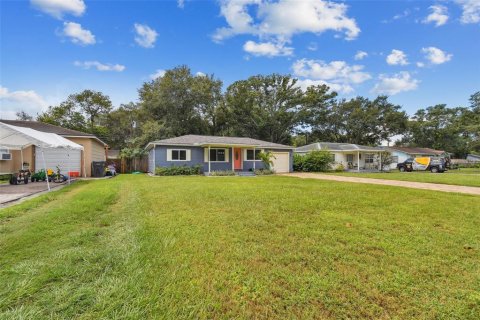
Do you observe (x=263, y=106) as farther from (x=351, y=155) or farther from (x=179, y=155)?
(x=179, y=155)

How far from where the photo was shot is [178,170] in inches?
709

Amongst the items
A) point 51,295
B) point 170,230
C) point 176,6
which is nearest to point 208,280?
point 51,295

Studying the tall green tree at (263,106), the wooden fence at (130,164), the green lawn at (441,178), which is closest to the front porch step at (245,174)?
the green lawn at (441,178)

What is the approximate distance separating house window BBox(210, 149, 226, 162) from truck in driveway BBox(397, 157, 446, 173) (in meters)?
21.0

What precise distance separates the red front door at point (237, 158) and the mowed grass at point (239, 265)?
15.1 metres

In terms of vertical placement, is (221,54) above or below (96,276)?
Result: above

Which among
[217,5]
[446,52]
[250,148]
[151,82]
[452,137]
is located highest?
[151,82]

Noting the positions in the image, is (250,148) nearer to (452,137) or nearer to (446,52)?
(446,52)

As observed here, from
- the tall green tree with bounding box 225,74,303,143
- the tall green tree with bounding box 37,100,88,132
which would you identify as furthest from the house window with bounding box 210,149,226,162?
the tall green tree with bounding box 37,100,88,132

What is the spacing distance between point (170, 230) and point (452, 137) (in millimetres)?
58109

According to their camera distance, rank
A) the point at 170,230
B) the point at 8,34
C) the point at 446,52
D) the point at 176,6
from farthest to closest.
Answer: the point at 446,52, the point at 176,6, the point at 8,34, the point at 170,230

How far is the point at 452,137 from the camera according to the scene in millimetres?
45031

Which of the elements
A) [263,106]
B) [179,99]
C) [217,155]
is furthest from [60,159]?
[263,106]

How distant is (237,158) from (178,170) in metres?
5.28
